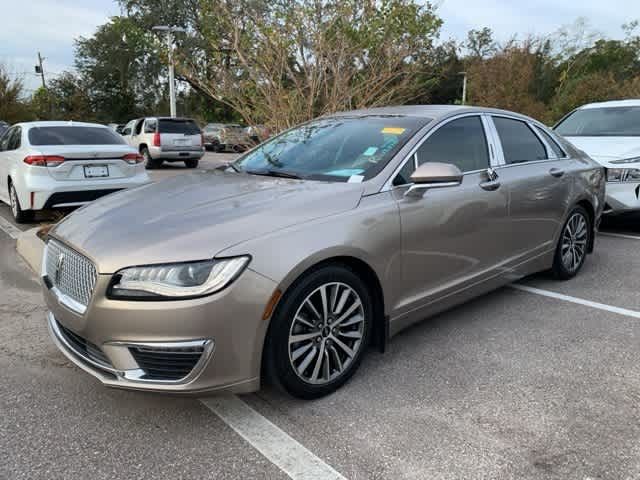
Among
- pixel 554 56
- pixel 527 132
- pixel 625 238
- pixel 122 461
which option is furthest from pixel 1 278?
pixel 554 56

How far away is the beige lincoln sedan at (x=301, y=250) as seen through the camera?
2377 millimetres

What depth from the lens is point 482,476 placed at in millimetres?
2240

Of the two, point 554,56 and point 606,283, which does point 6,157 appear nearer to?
point 606,283

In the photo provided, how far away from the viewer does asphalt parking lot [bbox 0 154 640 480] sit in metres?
2.31

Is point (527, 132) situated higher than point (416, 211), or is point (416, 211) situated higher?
point (527, 132)

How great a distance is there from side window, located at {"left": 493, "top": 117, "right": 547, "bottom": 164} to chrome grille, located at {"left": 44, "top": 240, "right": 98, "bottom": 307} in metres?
3.03

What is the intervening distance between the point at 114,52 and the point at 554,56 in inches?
1225

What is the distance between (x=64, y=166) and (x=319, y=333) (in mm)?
5244

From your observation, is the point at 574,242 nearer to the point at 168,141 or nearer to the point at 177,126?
the point at 168,141

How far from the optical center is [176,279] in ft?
7.75

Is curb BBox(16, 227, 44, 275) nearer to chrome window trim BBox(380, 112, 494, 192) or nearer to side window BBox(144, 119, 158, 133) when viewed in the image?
chrome window trim BBox(380, 112, 494, 192)

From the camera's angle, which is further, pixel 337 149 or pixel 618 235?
pixel 618 235

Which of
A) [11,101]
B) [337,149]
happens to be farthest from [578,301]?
[11,101]

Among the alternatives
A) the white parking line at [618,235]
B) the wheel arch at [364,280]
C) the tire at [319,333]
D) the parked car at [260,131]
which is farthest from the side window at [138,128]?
the tire at [319,333]
